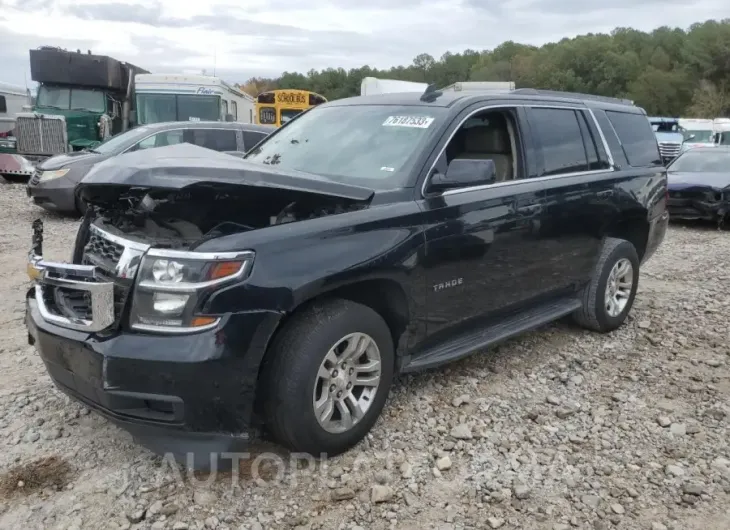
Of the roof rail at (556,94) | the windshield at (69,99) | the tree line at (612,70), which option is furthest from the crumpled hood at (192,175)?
the tree line at (612,70)

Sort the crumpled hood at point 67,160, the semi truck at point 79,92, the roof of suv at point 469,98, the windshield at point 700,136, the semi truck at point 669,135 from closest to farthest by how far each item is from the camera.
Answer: the roof of suv at point 469,98 < the crumpled hood at point 67,160 < the semi truck at point 79,92 < the semi truck at point 669,135 < the windshield at point 700,136

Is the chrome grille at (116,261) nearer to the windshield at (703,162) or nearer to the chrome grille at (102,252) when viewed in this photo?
the chrome grille at (102,252)

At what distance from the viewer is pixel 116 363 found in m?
2.67

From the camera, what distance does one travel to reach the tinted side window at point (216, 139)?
10.2m

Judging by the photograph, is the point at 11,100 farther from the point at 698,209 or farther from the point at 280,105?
the point at 698,209

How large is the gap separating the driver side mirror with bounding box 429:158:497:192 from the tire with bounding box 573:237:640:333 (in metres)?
1.87

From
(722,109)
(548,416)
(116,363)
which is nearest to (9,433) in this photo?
(116,363)

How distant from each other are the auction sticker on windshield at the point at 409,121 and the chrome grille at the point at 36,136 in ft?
40.4

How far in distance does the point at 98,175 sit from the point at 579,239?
129 inches

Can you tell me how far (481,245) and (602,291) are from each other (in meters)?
1.70

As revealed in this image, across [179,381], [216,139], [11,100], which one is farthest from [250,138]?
[11,100]

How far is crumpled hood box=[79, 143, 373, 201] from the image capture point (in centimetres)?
278

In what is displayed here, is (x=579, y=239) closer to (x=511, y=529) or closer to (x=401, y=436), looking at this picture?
(x=401, y=436)

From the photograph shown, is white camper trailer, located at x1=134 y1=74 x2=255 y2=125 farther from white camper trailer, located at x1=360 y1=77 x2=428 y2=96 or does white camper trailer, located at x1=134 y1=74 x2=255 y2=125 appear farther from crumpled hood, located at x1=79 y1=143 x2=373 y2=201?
crumpled hood, located at x1=79 y1=143 x2=373 y2=201
